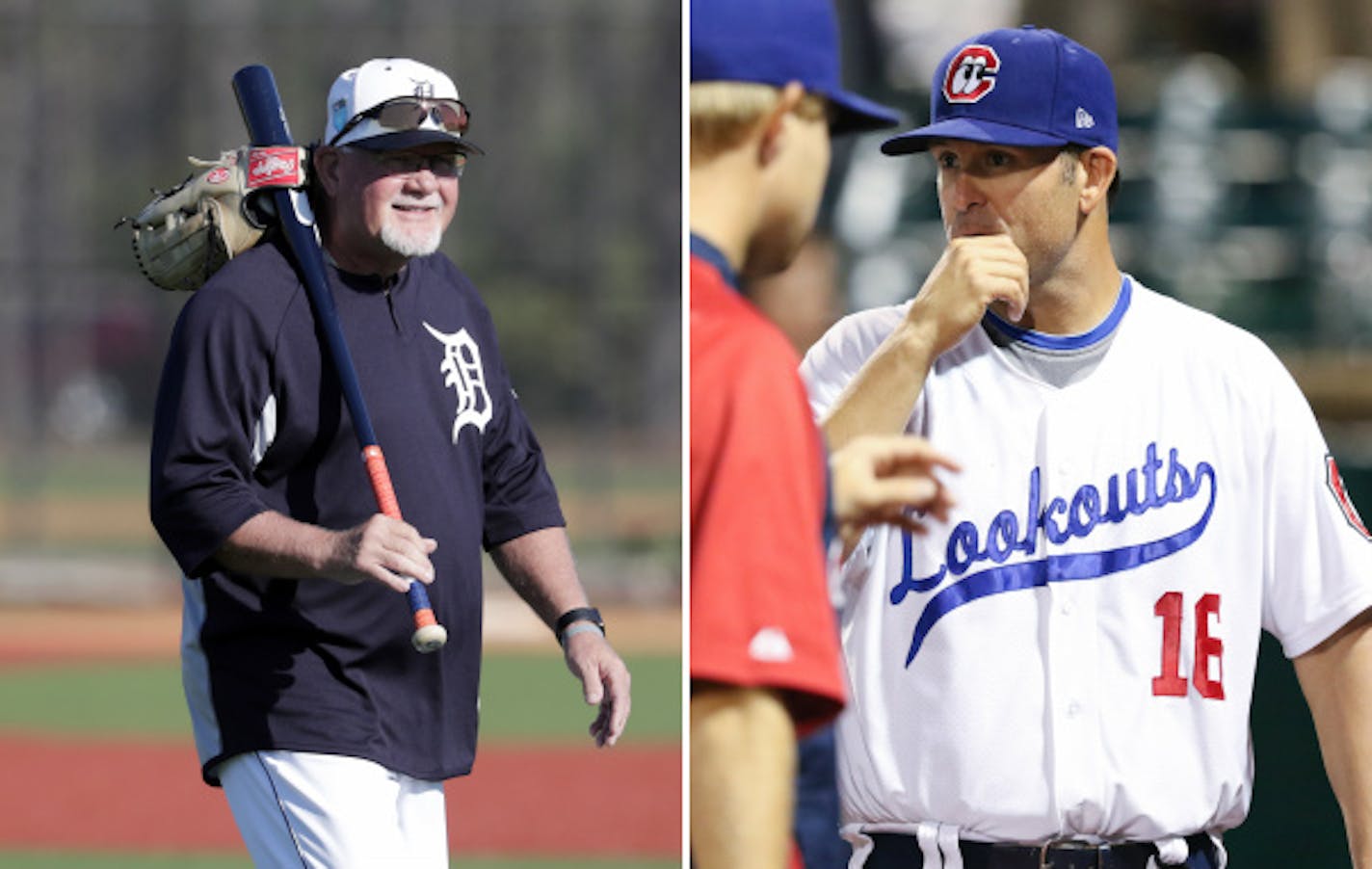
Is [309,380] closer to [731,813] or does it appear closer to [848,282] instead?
[731,813]

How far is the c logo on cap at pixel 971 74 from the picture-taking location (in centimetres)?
213

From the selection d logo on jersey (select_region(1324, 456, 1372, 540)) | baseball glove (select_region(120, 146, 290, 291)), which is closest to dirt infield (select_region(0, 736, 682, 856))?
baseball glove (select_region(120, 146, 290, 291))

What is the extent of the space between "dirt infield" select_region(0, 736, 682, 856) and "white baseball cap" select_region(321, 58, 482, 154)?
6.18 meters

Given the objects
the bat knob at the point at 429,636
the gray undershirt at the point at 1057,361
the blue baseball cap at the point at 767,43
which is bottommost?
the bat knob at the point at 429,636

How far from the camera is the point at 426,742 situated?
278 cm

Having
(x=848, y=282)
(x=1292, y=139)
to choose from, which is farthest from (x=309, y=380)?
(x=1292, y=139)

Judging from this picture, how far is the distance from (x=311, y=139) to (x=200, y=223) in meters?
23.8

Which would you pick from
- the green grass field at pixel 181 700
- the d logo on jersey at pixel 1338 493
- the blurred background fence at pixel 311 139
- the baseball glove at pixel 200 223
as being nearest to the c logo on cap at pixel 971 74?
the d logo on jersey at pixel 1338 493

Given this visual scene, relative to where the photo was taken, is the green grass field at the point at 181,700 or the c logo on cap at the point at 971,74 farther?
the green grass field at the point at 181,700

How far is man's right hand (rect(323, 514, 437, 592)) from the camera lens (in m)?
2.40

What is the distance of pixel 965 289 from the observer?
2029 mm

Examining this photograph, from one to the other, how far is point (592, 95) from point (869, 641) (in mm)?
27058

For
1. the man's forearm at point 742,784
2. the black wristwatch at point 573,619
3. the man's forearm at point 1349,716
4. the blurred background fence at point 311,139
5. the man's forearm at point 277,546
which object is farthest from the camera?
the blurred background fence at point 311,139

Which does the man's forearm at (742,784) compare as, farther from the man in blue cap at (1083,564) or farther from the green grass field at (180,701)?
the green grass field at (180,701)
